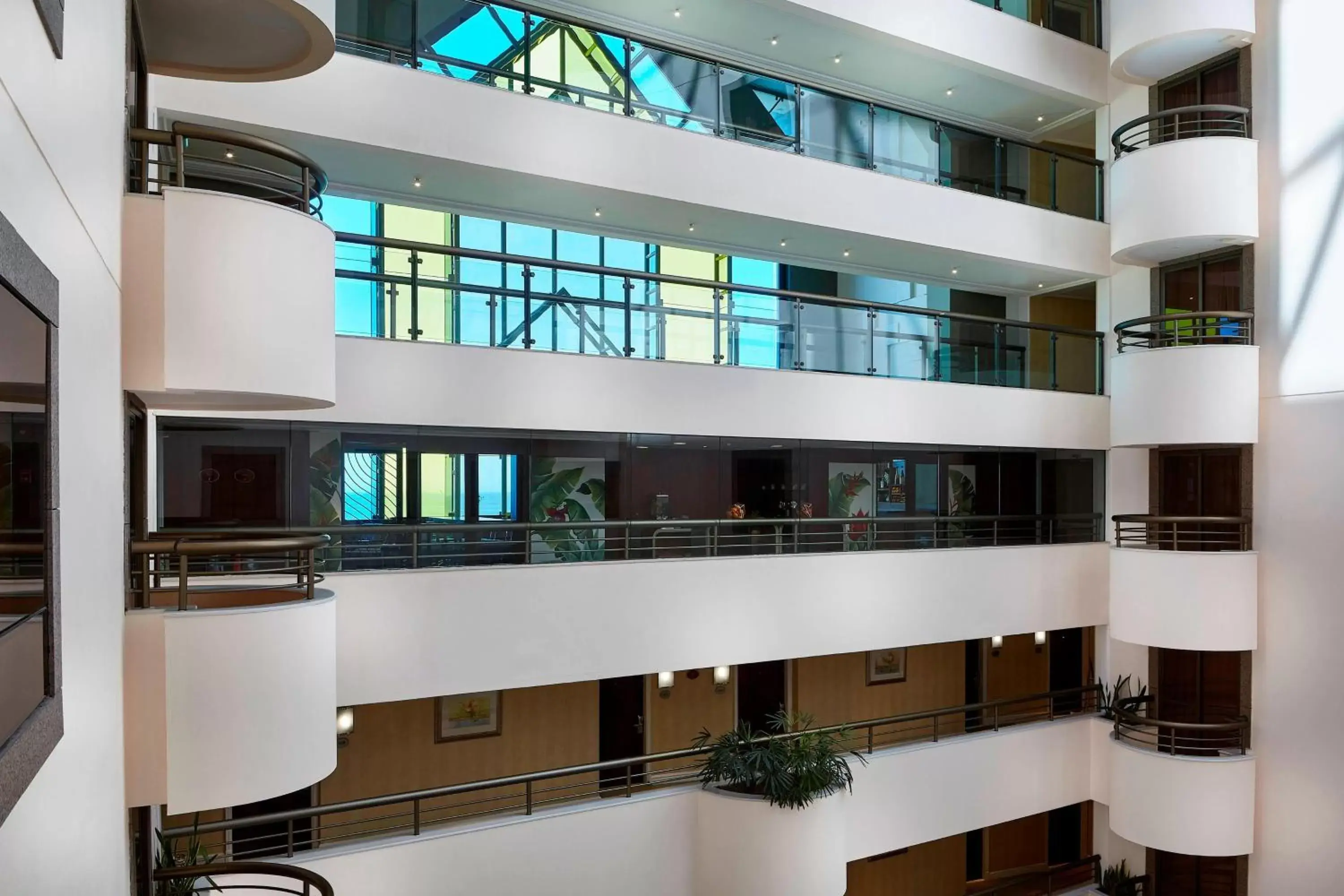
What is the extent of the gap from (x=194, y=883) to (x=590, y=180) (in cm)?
716

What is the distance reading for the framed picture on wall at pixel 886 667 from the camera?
1395 centimetres

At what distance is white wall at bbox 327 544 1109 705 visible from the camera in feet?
27.5

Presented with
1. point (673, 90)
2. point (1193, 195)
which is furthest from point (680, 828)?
point (1193, 195)

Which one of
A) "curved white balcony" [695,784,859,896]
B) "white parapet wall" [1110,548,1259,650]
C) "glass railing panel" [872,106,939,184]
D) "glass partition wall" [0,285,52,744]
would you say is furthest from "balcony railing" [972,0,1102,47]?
"glass partition wall" [0,285,52,744]

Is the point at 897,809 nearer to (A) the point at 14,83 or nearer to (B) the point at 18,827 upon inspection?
(B) the point at 18,827

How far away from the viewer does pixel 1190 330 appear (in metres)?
12.3

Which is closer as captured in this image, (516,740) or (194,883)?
(194,883)

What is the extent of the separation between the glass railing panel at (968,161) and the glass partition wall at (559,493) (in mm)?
3602

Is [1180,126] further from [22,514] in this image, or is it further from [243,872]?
[22,514]

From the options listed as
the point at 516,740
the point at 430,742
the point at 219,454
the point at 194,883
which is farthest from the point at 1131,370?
the point at 194,883

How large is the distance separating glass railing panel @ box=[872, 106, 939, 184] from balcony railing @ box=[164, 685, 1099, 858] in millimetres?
6818

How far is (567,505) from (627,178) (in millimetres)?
3562

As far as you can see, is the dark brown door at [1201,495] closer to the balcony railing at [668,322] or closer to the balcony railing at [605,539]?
the balcony railing at [605,539]

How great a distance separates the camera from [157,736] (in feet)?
15.6
